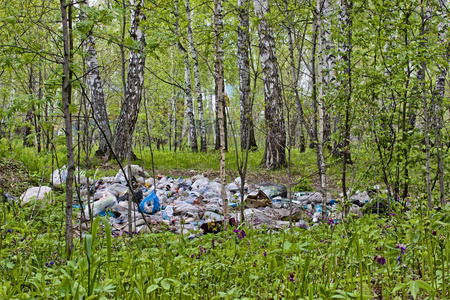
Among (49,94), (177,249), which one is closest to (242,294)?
(177,249)

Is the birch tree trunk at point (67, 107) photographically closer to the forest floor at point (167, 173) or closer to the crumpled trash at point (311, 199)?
the forest floor at point (167, 173)

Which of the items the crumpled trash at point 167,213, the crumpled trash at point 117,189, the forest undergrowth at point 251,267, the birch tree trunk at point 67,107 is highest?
the birch tree trunk at point 67,107

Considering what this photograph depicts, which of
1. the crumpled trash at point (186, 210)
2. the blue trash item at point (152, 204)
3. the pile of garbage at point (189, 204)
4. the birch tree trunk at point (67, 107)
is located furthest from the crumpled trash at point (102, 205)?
the birch tree trunk at point (67, 107)

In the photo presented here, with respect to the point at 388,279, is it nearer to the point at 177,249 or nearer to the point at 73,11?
the point at 177,249

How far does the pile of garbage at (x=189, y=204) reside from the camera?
4051 mm

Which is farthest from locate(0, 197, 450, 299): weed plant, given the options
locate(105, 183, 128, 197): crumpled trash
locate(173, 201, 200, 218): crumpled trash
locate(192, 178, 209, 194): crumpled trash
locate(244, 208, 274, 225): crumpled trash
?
locate(192, 178, 209, 194): crumpled trash

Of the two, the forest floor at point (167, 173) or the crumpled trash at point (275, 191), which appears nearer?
the forest floor at point (167, 173)

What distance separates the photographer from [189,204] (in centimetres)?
500

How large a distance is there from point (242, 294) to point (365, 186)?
273 centimetres

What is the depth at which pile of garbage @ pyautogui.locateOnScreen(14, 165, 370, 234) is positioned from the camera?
405 cm

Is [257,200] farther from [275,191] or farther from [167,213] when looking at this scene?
[167,213]

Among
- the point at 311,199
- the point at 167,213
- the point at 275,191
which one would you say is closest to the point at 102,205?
the point at 167,213

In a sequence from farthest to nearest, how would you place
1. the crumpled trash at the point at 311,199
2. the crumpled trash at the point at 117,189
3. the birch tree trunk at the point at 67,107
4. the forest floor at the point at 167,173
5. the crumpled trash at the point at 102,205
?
the crumpled trash at the point at 117,189 < the forest floor at the point at 167,173 < the crumpled trash at the point at 311,199 < the crumpled trash at the point at 102,205 < the birch tree trunk at the point at 67,107

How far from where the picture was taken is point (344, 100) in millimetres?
3686
